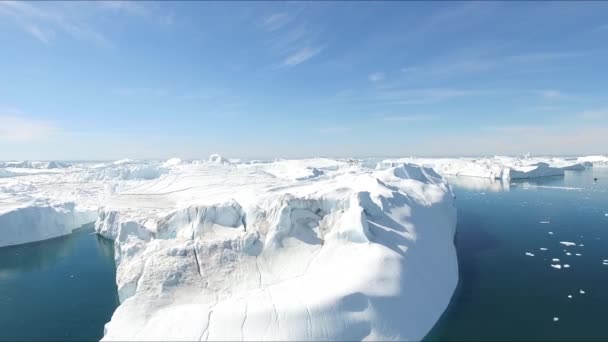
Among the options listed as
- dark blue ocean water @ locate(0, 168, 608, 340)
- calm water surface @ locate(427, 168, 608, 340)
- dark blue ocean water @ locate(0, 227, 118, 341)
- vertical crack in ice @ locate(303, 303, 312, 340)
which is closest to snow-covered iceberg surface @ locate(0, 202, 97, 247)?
dark blue ocean water @ locate(0, 168, 608, 340)

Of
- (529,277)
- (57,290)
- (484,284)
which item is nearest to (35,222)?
(57,290)

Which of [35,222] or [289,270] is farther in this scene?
[35,222]

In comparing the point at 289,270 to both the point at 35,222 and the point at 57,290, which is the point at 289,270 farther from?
the point at 35,222

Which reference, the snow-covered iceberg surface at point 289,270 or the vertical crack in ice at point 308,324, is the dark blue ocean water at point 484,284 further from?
the vertical crack in ice at point 308,324

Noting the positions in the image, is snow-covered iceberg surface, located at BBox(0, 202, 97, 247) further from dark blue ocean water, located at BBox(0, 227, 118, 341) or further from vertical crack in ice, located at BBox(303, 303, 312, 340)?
vertical crack in ice, located at BBox(303, 303, 312, 340)

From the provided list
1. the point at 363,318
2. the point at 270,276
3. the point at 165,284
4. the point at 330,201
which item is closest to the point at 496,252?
the point at 330,201

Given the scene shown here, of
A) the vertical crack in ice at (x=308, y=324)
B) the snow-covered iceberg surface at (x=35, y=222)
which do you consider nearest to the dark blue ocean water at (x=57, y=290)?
the snow-covered iceberg surface at (x=35, y=222)

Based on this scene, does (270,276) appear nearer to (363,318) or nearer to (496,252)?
(363,318)
